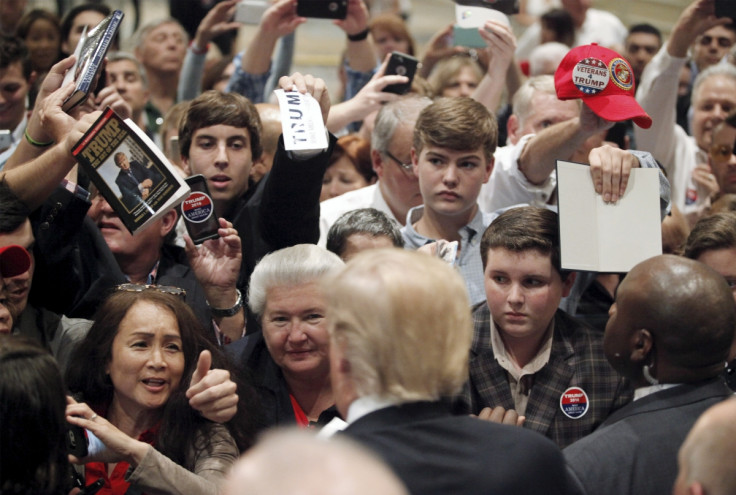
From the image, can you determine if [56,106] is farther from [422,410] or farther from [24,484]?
[422,410]

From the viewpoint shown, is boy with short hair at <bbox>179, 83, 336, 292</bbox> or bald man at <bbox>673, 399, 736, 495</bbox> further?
boy with short hair at <bbox>179, 83, 336, 292</bbox>

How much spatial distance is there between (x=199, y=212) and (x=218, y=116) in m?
0.60

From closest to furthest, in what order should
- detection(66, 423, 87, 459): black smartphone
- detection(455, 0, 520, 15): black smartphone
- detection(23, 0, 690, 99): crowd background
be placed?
detection(66, 423, 87, 459): black smartphone → detection(455, 0, 520, 15): black smartphone → detection(23, 0, 690, 99): crowd background

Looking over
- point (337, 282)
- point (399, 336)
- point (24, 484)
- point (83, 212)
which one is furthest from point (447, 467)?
point (83, 212)

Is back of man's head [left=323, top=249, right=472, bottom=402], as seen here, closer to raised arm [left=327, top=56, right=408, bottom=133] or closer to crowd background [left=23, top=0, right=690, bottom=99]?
raised arm [left=327, top=56, right=408, bottom=133]

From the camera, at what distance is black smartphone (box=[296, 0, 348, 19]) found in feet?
16.8

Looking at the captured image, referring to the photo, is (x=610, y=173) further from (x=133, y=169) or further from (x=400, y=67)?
(x=400, y=67)

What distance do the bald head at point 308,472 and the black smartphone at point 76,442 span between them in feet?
4.74

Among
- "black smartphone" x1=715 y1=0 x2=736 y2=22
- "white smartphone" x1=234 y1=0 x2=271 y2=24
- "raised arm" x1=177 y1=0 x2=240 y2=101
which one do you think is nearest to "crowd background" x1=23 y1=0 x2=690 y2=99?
"raised arm" x1=177 y1=0 x2=240 y2=101

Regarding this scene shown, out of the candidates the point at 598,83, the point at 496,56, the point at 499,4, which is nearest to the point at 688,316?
the point at 598,83

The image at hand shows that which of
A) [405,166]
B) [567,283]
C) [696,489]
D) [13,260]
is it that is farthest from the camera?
[405,166]

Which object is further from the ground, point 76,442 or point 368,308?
point 368,308

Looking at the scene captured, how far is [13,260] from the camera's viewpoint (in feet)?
9.86

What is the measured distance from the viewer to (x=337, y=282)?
1986mm
